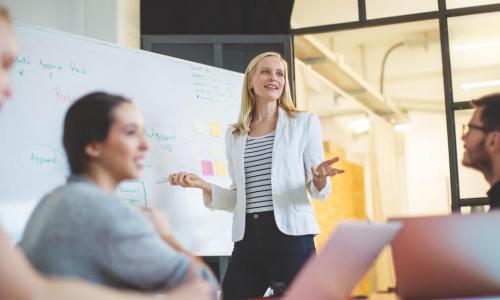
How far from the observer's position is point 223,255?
3484 mm

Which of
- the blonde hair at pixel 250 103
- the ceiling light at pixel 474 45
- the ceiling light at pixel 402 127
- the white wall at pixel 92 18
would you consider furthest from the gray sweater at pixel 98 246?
the ceiling light at pixel 402 127

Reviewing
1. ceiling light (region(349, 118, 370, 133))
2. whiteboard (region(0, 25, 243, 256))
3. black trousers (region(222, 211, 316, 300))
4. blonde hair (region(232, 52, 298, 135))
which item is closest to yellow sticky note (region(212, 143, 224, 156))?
whiteboard (region(0, 25, 243, 256))

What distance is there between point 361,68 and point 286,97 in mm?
3978

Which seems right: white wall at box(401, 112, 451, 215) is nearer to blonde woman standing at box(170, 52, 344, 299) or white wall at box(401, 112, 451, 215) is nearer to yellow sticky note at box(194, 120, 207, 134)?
yellow sticky note at box(194, 120, 207, 134)

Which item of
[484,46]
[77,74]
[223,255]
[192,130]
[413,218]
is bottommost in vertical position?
[223,255]

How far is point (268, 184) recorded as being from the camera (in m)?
2.58

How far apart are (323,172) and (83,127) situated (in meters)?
1.41

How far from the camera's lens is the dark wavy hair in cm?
108

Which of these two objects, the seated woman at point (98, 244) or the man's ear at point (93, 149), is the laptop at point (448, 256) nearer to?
the seated woman at point (98, 244)

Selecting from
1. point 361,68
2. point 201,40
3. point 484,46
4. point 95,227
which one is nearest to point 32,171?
point 201,40

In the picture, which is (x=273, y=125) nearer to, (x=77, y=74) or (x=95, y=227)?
(x=77, y=74)

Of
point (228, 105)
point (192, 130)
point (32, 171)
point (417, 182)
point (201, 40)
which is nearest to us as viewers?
point (32, 171)

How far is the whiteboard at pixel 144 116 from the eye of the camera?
266cm

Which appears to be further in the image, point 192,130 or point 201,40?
point 201,40
